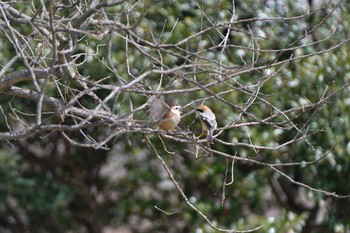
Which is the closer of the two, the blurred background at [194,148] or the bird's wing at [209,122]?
the bird's wing at [209,122]

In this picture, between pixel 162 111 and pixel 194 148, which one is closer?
pixel 162 111

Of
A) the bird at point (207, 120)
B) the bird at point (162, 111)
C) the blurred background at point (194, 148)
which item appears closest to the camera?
the bird at point (162, 111)

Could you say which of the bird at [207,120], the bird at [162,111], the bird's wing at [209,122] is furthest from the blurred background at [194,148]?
the bird at [162,111]

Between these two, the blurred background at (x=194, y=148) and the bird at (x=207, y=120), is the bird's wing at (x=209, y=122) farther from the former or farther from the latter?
the blurred background at (x=194, y=148)

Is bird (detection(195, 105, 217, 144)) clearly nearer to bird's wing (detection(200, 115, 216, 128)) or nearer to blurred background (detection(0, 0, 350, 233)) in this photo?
bird's wing (detection(200, 115, 216, 128))

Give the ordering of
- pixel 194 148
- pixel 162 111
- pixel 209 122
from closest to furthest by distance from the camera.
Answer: pixel 162 111 → pixel 209 122 → pixel 194 148

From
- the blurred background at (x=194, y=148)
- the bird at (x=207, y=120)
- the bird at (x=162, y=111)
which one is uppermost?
the bird at (x=162, y=111)

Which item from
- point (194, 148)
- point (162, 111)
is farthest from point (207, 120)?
point (194, 148)

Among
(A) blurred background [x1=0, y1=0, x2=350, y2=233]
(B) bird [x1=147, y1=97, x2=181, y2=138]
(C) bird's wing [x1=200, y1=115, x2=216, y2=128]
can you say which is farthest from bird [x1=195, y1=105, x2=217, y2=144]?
(A) blurred background [x1=0, y1=0, x2=350, y2=233]

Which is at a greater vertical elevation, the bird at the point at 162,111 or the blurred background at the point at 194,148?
the bird at the point at 162,111

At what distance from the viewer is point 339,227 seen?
6.19 m

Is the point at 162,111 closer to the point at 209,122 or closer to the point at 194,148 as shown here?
the point at 209,122

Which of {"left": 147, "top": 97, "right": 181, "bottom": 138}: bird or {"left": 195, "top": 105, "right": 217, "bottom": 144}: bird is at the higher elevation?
{"left": 147, "top": 97, "right": 181, "bottom": 138}: bird

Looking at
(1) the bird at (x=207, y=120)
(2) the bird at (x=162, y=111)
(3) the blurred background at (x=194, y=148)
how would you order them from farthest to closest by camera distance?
(3) the blurred background at (x=194, y=148)
(1) the bird at (x=207, y=120)
(2) the bird at (x=162, y=111)
